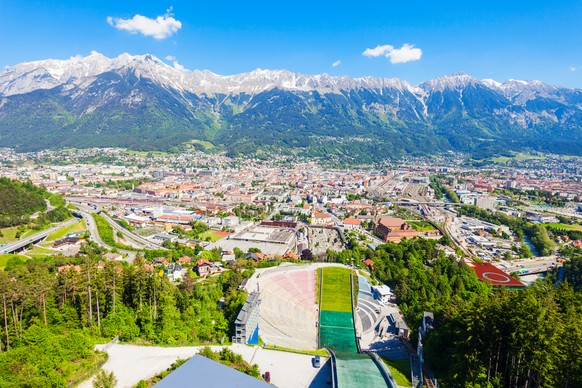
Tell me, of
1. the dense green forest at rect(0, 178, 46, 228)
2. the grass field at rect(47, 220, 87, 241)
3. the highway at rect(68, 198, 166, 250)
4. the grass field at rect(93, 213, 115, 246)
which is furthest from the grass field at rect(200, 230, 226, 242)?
the dense green forest at rect(0, 178, 46, 228)

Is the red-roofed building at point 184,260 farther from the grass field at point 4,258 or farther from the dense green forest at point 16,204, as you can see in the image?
the dense green forest at point 16,204

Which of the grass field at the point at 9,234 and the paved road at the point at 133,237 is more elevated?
the grass field at the point at 9,234

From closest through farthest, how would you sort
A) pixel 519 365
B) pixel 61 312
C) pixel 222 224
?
pixel 519 365, pixel 61 312, pixel 222 224

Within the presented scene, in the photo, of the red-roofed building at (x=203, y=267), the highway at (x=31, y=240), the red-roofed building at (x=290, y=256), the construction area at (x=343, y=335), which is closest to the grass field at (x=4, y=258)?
the highway at (x=31, y=240)

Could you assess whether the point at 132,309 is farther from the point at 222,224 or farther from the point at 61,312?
the point at 222,224

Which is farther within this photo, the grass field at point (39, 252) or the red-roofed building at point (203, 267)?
the grass field at point (39, 252)

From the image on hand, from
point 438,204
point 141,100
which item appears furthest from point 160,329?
point 141,100
